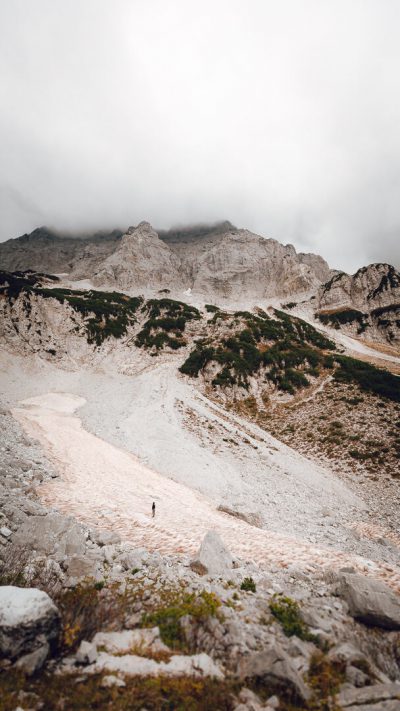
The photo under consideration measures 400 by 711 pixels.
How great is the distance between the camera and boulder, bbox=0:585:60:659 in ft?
14.7

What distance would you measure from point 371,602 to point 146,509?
1020cm

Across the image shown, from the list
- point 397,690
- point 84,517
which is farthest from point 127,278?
point 397,690

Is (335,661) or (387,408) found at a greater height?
(387,408)

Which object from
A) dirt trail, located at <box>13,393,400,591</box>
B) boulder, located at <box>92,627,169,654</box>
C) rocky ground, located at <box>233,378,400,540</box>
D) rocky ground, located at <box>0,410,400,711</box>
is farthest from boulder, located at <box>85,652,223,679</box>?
rocky ground, located at <box>233,378,400,540</box>

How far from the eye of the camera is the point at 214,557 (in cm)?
888

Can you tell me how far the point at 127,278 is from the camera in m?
123

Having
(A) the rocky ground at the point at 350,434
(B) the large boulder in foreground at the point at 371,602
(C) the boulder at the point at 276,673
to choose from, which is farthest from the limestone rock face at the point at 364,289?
(C) the boulder at the point at 276,673

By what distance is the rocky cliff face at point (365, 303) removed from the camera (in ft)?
313

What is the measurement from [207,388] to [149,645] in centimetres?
4167

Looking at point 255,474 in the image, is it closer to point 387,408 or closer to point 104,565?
point 104,565

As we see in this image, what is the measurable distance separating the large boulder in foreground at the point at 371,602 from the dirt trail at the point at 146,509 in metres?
1.90

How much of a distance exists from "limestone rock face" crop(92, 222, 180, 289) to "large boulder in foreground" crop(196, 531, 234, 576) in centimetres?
11887

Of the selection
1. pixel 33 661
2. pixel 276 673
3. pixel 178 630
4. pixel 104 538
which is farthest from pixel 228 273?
pixel 33 661

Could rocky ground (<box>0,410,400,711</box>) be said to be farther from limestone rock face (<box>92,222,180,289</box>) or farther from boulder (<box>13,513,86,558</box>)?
limestone rock face (<box>92,222,180,289</box>)
